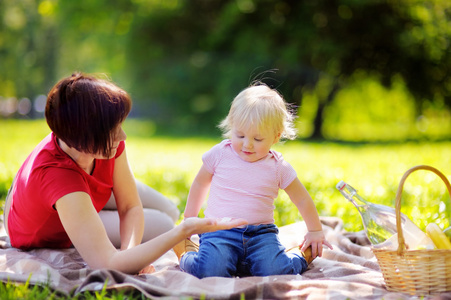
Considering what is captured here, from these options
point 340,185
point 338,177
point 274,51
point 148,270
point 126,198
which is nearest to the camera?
point 148,270

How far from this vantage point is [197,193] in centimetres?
332

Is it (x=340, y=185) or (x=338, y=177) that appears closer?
(x=340, y=185)

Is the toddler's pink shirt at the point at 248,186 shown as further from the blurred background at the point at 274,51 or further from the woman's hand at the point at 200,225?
the blurred background at the point at 274,51

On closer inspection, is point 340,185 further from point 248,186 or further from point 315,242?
point 248,186

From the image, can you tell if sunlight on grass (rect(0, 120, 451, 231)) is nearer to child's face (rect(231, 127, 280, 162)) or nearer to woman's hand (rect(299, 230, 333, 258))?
woman's hand (rect(299, 230, 333, 258))

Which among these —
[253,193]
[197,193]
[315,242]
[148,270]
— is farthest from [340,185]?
[148,270]

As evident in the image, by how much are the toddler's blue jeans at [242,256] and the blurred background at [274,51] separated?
10186 millimetres

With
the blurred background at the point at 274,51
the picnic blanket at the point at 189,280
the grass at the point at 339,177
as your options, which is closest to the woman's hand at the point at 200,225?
the picnic blanket at the point at 189,280

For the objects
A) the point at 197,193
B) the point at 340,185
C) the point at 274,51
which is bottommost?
the point at 197,193

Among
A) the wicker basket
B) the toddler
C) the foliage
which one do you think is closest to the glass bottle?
the wicker basket

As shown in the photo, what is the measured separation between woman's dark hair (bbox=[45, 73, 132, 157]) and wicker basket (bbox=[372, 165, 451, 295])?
1.43 meters

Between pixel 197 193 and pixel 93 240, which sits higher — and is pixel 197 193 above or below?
above

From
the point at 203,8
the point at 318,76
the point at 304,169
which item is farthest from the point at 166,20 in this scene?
the point at 304,169

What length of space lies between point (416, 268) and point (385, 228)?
440mm
